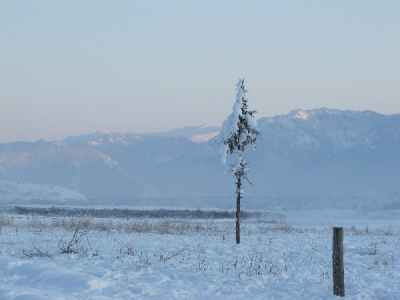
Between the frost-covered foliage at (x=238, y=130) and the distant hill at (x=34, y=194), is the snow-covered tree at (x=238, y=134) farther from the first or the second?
the distant hill at (x=34, y=194)

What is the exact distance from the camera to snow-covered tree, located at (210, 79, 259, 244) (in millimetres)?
19234

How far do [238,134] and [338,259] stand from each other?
446 inches

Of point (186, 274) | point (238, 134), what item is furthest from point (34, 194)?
point (186, 274)

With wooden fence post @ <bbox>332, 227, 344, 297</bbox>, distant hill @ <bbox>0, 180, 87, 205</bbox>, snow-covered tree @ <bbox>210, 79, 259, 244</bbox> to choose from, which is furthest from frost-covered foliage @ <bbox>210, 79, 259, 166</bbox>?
distant hill @ <bbox>0, 180, 87, 205</bbox>

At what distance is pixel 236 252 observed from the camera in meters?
15.6

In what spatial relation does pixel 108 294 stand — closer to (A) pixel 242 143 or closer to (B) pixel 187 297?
(B) pixel 187 297

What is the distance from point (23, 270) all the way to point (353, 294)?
8986 mm

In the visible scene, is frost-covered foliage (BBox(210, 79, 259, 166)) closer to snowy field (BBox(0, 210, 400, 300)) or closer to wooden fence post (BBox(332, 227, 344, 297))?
snowy field (BBox(0, 210, 400, 300))

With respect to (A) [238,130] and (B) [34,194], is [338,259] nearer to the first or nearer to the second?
(A) [238,130]

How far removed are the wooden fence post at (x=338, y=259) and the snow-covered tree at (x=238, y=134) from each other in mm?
10212

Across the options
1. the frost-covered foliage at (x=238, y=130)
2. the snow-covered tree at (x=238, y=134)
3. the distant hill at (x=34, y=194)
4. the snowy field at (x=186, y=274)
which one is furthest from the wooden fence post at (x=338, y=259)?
the distant hill at (x=34, y=194)

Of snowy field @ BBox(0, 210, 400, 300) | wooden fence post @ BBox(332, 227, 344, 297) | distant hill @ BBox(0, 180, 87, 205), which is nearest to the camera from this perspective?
wooden fence post @ BBox(332, 227, 344, 297)

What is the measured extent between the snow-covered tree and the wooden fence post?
10.2 metres

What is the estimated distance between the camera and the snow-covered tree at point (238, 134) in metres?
19.2
